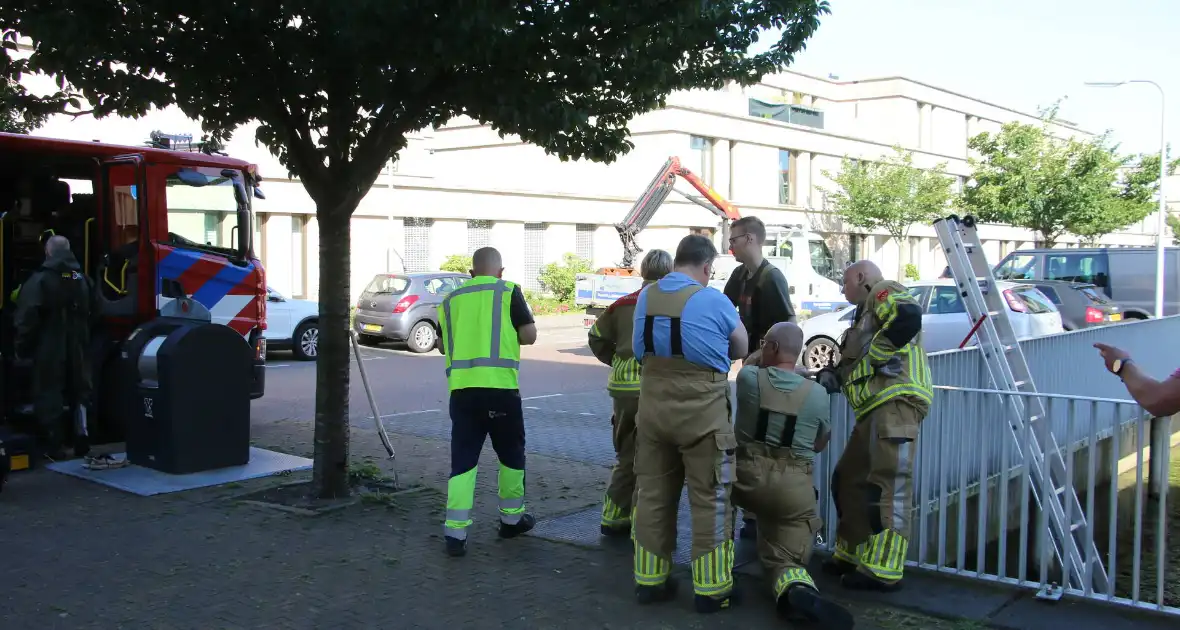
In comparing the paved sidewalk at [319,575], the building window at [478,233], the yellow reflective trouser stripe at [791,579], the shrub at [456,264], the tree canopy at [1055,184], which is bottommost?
the paved sidewalk at [319,575]

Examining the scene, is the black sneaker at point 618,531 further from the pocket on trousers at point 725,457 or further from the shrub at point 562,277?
the shrub at point 562,277

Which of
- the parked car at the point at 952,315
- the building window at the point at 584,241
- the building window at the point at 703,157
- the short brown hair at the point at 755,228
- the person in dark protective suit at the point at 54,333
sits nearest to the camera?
the short brown hair at the point at 755,228

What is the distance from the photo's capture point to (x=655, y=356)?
204 inches

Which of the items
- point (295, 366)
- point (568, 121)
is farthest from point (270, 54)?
point (295, 366)

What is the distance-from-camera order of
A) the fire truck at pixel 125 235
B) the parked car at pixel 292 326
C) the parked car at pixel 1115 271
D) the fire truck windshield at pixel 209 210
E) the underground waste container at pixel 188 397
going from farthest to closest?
the parked car at pixel 1115 271, the parked car at pixel 292 326, the fire truck windshield at pixel 209 210, the fire truck at pixel 125 235, the underground waste container at pixel 188 397

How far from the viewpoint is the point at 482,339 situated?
615 centimetres

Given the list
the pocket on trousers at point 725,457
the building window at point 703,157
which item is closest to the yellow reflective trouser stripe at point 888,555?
the pocket on trousers at point 725,457

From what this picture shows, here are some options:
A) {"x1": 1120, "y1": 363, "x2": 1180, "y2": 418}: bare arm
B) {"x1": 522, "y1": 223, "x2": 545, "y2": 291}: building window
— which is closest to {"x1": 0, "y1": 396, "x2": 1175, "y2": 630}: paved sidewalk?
{"x1": 1120, "y1": 363, "x2": 1180, "y2": 418}: bare arm

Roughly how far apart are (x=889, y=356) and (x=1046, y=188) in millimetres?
36682

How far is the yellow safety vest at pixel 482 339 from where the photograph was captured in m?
6.14

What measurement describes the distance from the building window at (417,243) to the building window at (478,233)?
4.83 ft

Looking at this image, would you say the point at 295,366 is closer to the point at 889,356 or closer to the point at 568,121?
the point at 568,121

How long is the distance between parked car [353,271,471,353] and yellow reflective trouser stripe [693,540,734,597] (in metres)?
14.8

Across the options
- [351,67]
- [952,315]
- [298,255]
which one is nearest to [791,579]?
[351,67]
